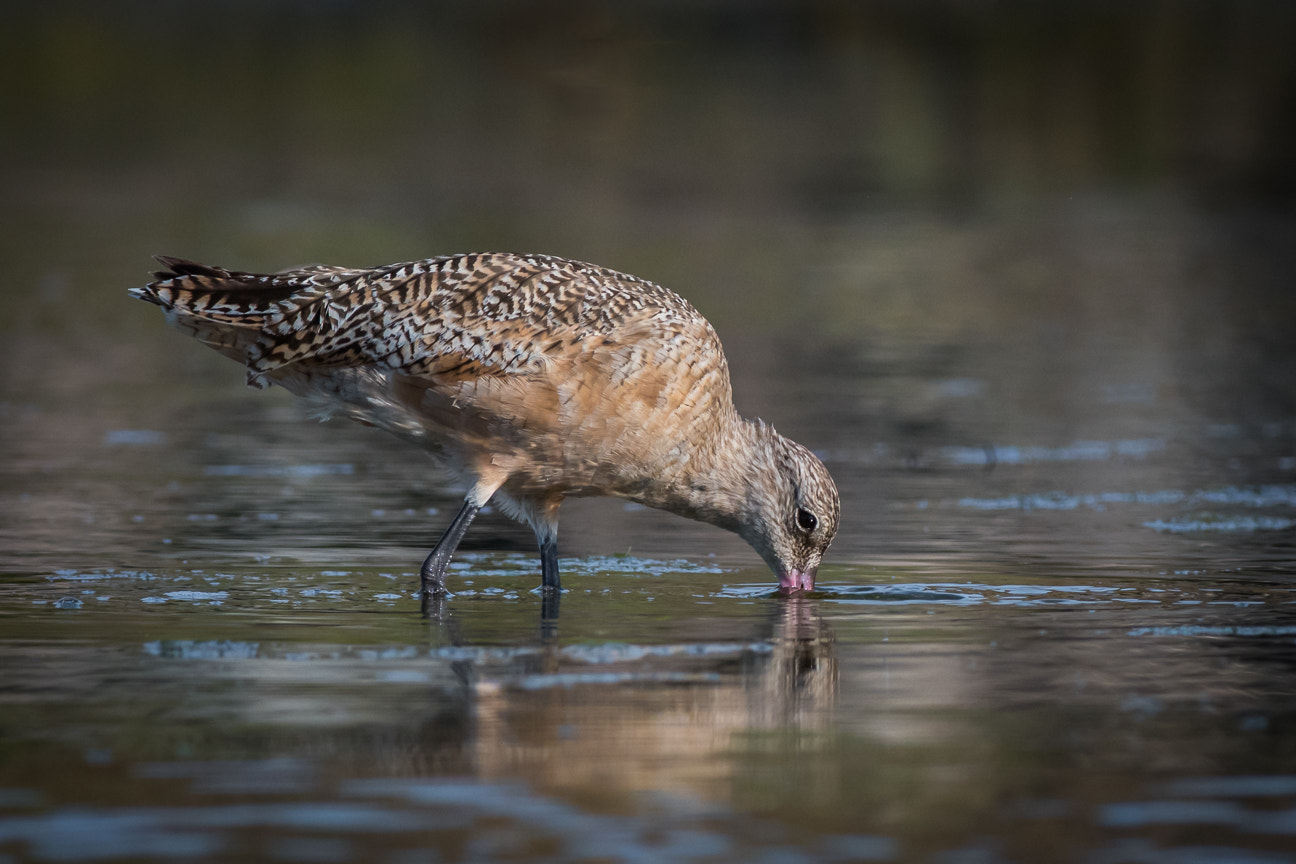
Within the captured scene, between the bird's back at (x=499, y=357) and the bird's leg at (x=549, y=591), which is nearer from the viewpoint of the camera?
the bird's leg at (x=549, y=591)

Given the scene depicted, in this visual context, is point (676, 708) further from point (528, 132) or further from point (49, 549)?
point (528, 132)

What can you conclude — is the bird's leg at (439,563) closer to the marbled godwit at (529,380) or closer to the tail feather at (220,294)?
the marbled godwit at (529,380)

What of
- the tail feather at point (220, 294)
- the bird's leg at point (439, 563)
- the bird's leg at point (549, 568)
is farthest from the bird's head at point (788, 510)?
the tail feather at point (220, 294)

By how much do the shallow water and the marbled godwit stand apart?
35cm

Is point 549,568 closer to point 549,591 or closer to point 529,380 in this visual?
point 549,591

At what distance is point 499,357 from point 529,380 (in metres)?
0.15

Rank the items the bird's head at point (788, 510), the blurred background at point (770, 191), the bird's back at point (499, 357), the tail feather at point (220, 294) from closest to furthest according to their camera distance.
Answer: the bird's back at point (499, 357)
the bird's head at point (788, 510)
the tail feather at point (220, 294)
the blurred background at point (770, 191)

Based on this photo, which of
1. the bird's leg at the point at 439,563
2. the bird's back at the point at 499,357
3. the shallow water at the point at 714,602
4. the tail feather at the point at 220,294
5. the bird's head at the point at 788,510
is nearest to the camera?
the shallow water at the point at 714,602

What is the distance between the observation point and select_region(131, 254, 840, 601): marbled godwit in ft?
28.4

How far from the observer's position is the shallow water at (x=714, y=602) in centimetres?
541

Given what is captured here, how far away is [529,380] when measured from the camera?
8609mm

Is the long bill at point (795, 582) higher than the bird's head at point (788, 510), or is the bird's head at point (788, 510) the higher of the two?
the bird's head at point (788, 510)

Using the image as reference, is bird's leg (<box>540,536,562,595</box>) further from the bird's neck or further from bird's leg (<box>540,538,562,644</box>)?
the bird's neck

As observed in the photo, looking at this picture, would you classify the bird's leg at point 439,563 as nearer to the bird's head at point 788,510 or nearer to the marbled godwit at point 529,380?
the marbled godwit at point 529,380
